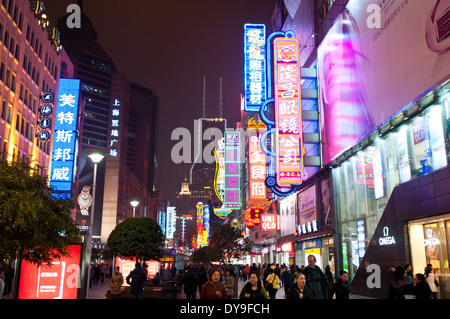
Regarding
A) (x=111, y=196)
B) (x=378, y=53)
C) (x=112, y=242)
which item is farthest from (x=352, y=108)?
(x=111, y=196)

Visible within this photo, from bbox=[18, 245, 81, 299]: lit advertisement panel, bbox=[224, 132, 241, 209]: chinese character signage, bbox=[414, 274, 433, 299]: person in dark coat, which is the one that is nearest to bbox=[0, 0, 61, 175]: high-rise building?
bbox=[224, 132, 241, 209]: chinese character signage

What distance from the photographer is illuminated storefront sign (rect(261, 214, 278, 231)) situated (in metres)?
50.1

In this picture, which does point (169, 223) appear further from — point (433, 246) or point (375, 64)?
point (433, 246)

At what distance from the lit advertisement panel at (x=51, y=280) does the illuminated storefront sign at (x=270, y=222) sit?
116 feet

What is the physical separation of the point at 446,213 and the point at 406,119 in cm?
454

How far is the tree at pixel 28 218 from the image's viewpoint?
1003cm

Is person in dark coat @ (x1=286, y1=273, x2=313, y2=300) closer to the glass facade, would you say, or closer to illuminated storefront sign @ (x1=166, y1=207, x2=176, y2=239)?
the glass facade

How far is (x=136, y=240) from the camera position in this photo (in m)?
26.9

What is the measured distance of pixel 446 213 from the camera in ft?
55.5

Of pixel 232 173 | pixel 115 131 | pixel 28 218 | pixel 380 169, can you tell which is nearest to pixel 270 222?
pixel 232 173

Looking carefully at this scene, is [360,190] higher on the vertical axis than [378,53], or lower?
lower

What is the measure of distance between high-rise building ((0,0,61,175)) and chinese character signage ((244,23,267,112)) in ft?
74.0

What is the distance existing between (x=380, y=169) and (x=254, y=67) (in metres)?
15.2

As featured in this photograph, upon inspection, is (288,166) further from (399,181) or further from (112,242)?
(112,242)
